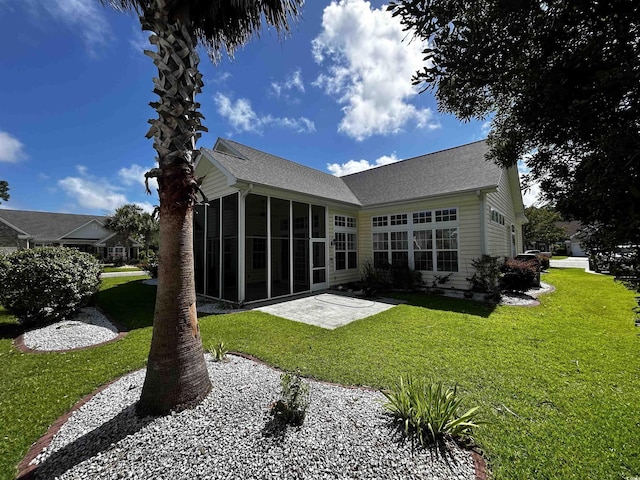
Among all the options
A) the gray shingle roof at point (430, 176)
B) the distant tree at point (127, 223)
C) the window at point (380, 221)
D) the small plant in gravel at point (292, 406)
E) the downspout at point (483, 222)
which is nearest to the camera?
the small plant in gravel at point (292, 406)

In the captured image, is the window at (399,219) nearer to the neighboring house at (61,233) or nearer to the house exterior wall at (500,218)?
the house exterior wall at (500,218)

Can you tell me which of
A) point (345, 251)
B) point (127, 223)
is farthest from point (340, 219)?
point (127, 223)

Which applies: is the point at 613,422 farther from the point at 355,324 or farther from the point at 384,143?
the point at 384,143

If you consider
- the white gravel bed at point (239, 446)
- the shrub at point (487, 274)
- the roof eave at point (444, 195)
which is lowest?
the white gravel bed at point (239, 446)

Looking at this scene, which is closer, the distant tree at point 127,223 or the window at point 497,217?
the window at point 497,217

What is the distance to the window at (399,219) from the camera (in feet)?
39.6

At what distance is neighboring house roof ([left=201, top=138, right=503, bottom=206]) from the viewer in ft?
31.2

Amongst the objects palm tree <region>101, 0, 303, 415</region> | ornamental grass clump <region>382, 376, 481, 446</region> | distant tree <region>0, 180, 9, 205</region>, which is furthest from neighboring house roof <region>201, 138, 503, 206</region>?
distant tree <region>0, 180, 9, 205</region>

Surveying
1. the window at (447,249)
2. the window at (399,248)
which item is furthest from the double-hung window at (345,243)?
the window at (447,249)

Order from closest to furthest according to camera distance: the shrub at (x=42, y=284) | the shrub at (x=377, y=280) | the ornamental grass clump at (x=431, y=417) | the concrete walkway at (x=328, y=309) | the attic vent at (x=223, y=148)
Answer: the ornamental grass clump at (x=431, y=417)
the shrub at (x=42, y=284)
the concrete walkway at (x=328, y=309)
the shrub at (x=377, y=280)
the attic vent at (x=223, y=148)

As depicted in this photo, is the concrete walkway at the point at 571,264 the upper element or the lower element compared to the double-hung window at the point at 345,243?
lower

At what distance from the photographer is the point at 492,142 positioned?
14.6 ft

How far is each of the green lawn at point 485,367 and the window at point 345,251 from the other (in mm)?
5242

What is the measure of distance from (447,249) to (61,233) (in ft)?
137
